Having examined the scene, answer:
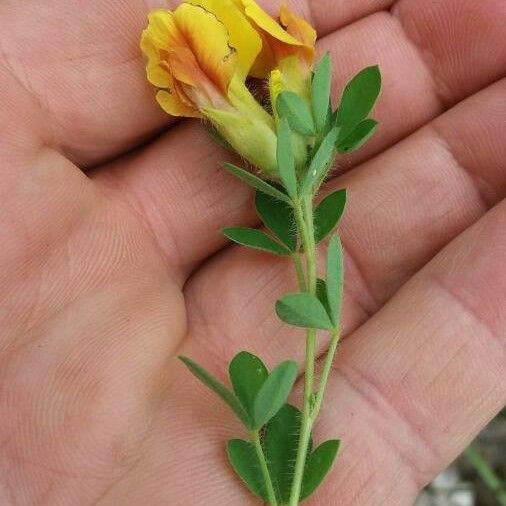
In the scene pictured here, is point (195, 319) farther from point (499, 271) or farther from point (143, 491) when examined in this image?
point (499, 271)

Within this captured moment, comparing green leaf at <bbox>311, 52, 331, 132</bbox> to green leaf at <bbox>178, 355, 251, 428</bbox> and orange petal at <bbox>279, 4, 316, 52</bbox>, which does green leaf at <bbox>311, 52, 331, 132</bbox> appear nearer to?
orange petal at <bbox>279, 4, 316, 52</bbox>

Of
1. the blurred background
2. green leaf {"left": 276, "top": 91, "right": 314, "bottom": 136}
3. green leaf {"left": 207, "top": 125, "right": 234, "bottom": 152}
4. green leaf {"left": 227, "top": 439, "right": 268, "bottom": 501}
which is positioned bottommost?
the blurred background

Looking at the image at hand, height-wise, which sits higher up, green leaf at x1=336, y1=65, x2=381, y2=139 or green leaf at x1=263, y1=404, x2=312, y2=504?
green leaf at x1=336, y1=65, x2=381, y2=139

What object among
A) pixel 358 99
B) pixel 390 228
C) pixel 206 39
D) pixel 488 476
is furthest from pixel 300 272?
pixel 488 476

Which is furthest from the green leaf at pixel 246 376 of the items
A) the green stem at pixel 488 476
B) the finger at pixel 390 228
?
the green stem at pixel 488 476

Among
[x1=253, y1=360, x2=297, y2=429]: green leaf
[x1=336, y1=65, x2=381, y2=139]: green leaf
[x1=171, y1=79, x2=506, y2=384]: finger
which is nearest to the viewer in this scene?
[x1=253, y1=360, x2=297, y2=429]: green leaf

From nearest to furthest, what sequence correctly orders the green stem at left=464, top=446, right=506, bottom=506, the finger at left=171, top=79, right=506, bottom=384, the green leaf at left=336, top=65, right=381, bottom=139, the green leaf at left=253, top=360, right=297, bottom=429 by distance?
→ the green leaf at left=253, top=360, right=297, bottom=429 → the green leaf at left=336, top=65, right=381, bottom=139 → the finger at left=171, top=79, right=506, bottom=384 → the green stem at left=464, top=446, right=506, bottom=506

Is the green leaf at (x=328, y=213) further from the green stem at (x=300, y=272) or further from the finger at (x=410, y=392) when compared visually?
the finger at (x=410, y=392)

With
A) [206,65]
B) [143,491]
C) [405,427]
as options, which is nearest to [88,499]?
[143,491]

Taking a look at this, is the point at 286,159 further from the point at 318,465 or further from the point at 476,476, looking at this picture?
the point at 476,476

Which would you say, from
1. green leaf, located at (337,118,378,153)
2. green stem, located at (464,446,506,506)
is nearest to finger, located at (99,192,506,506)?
green leaf, located at (337,118,378,153)
